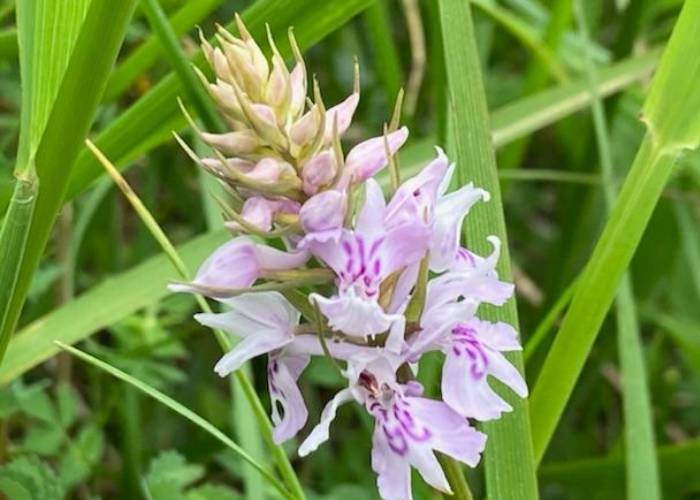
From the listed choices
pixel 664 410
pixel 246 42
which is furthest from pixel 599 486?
pixel 246 42

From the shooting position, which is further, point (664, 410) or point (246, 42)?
point (664, 410)

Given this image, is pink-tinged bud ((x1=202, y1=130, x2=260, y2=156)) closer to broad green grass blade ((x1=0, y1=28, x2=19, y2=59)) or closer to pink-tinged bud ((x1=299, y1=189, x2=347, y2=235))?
pink-tinged bud ((x1=299, y1=189, x2=347, y2=235))

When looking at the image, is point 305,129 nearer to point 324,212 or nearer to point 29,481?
point 324,212

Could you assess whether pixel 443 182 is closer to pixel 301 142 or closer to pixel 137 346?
pixel 301 142

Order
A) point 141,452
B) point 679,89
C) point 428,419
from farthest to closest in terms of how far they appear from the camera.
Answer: point 141,452, point 679,89, point 428,419

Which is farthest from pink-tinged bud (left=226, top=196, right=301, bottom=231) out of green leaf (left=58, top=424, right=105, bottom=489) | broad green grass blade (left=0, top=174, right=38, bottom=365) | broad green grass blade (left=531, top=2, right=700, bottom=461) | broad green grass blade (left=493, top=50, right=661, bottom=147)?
broad green grass blade (left=493, top=50, right=661, bottom=147)

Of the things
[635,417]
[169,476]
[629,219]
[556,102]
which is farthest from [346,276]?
[556,102]

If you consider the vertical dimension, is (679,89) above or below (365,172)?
above

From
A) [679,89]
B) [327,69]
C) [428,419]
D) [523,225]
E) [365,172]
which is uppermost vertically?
[327,69]
